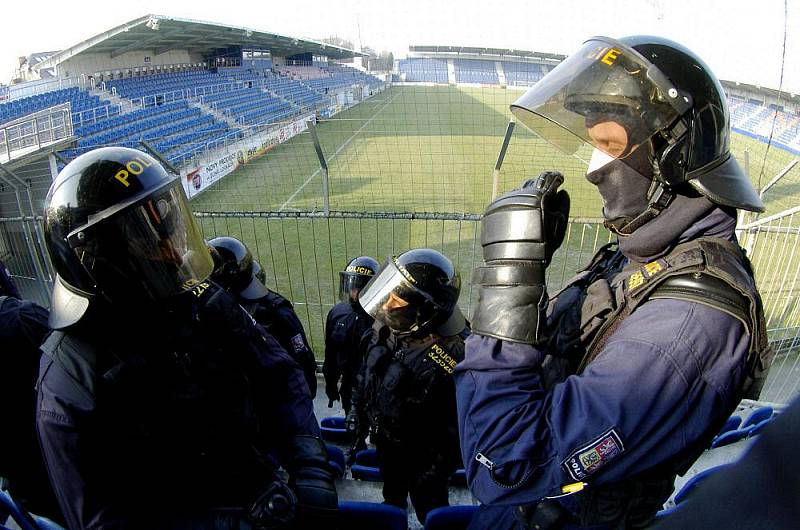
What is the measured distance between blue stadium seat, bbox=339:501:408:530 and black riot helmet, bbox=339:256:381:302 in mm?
2265

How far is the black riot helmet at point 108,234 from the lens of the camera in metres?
1.68

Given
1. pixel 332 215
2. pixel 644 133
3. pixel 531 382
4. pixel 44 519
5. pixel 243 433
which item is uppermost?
pixel 644 133

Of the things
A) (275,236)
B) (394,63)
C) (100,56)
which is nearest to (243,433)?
(275,236)

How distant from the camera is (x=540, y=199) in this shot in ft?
4.76

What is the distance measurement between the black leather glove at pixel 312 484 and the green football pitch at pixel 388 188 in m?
4.48

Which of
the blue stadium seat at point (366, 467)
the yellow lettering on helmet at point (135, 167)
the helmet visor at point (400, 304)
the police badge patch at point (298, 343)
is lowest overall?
the blue stadium seat at point (366, 467)

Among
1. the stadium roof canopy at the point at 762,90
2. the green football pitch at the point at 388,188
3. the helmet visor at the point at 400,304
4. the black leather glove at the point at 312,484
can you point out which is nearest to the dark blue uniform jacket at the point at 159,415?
the black leather glove at the point at 312,484

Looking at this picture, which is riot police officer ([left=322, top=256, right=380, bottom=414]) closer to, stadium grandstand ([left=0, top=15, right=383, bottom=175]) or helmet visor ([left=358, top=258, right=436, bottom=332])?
helmet visor ([left=358, top=258, right=436, bottom=332])

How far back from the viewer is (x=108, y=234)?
1.69 m

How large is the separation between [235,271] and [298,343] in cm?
81

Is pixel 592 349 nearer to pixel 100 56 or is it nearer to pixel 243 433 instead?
pixel 243 433

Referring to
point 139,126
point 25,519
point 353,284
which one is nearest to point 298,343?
point 353,284

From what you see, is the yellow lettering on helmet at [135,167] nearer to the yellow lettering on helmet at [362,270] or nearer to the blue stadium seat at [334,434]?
the yellow lettering on helmet at [362,270]

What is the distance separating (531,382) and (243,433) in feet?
4.46
